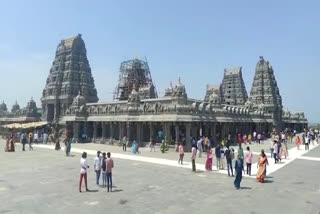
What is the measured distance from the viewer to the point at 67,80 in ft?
200

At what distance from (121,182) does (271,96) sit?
6563 cm

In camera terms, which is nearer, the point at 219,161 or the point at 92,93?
the point at 219,161

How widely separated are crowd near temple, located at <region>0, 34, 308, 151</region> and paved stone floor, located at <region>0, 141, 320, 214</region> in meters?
15.0

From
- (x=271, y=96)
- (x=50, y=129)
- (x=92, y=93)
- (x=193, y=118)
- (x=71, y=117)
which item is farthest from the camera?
(x=271, y=96)

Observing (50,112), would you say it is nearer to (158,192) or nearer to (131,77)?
(131,77)

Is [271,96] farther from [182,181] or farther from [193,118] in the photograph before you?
[182,181]

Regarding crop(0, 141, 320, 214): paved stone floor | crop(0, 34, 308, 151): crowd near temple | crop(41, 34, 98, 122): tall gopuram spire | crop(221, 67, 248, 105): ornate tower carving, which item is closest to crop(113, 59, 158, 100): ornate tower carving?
crop(0, 34, 308, 151): crowd near temple

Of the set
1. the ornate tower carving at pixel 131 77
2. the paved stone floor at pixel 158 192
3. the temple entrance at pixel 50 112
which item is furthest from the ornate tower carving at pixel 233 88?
the paved stone floor at pixel 158 192

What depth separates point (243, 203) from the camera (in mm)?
12195

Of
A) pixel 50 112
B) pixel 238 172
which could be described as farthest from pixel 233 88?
pixel 238 172

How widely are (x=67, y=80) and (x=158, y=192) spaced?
51534 millimetres

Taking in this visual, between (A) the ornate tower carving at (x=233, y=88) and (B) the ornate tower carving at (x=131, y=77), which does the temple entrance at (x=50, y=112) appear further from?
(A) the ornate tower carving at (x=233, y=88)

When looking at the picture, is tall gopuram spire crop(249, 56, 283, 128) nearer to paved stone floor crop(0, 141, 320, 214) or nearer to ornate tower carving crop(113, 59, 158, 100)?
ornate tower carving crop(113, 59, 158, 100)

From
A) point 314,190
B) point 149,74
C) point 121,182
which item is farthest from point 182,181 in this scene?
point 149,74
